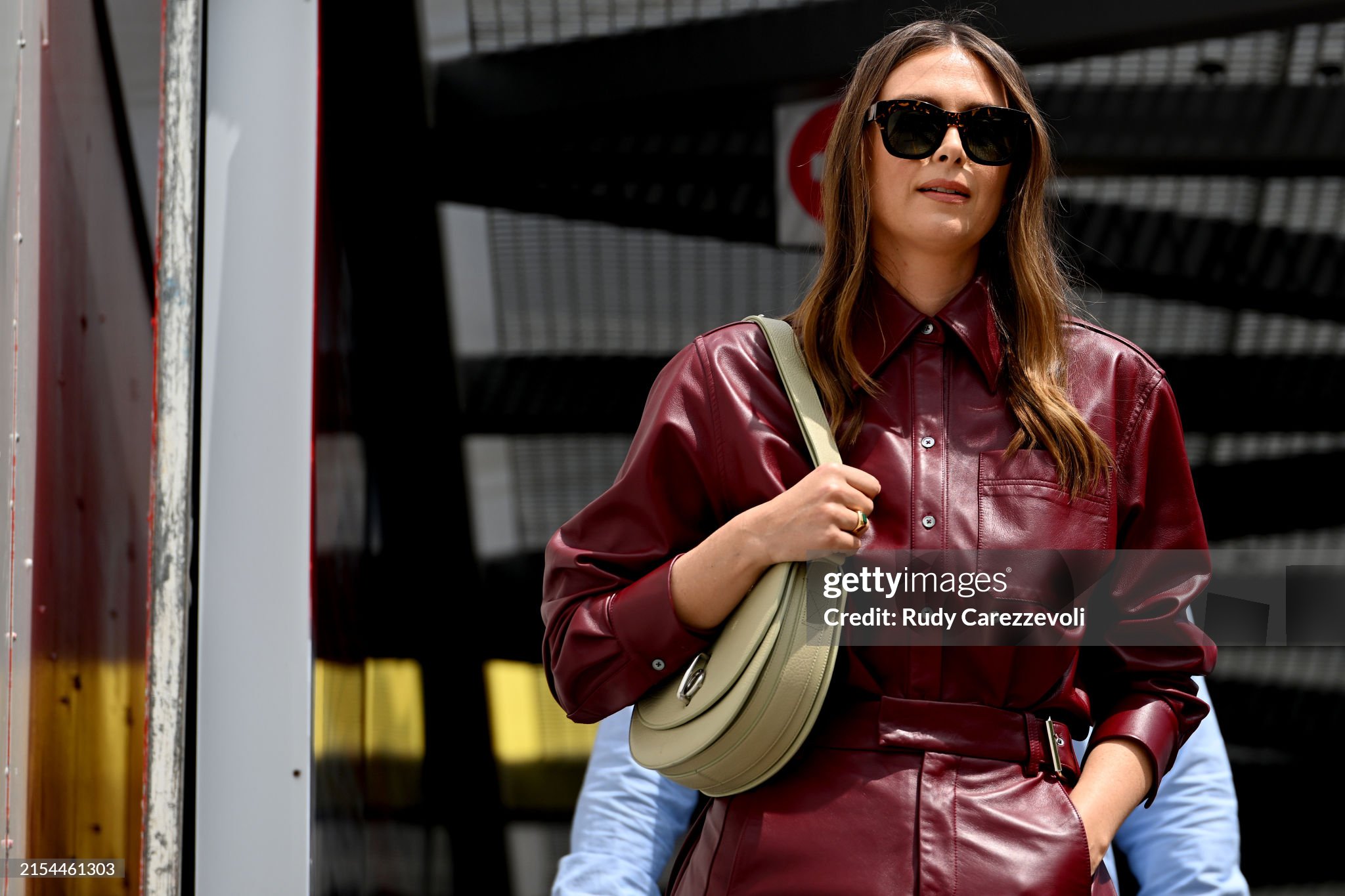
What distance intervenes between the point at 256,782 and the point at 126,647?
39cm

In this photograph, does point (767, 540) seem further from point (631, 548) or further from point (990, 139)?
point (990, 139)

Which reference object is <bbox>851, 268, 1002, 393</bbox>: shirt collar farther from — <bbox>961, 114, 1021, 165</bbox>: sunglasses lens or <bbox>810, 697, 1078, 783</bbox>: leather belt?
<bbox>810, 697, 1078, 783</bbox>: leather belt

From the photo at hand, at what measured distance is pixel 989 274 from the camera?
1.59m

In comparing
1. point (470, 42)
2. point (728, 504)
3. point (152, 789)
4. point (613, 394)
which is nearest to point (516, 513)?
point (613, 394)

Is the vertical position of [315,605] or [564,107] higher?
[564,107]

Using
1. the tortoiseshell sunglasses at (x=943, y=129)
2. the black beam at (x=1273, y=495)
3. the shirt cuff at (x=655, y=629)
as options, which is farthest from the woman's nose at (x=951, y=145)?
the black beam at (x=1273, y=495)

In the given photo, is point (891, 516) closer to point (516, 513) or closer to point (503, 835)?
point (516, 513)

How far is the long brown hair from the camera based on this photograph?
1474 millimetres

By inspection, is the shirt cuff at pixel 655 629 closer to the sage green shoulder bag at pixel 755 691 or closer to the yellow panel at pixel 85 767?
the sage green shoulder bag at pixel 755 691

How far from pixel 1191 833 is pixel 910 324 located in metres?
1.36

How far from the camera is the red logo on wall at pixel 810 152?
11.9ft

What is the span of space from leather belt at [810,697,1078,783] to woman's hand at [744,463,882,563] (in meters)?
0.16

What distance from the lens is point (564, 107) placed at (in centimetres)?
362

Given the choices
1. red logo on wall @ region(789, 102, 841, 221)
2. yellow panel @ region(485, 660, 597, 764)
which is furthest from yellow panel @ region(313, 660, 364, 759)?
red logo on wall @ region(789, 102, 841, 221)
